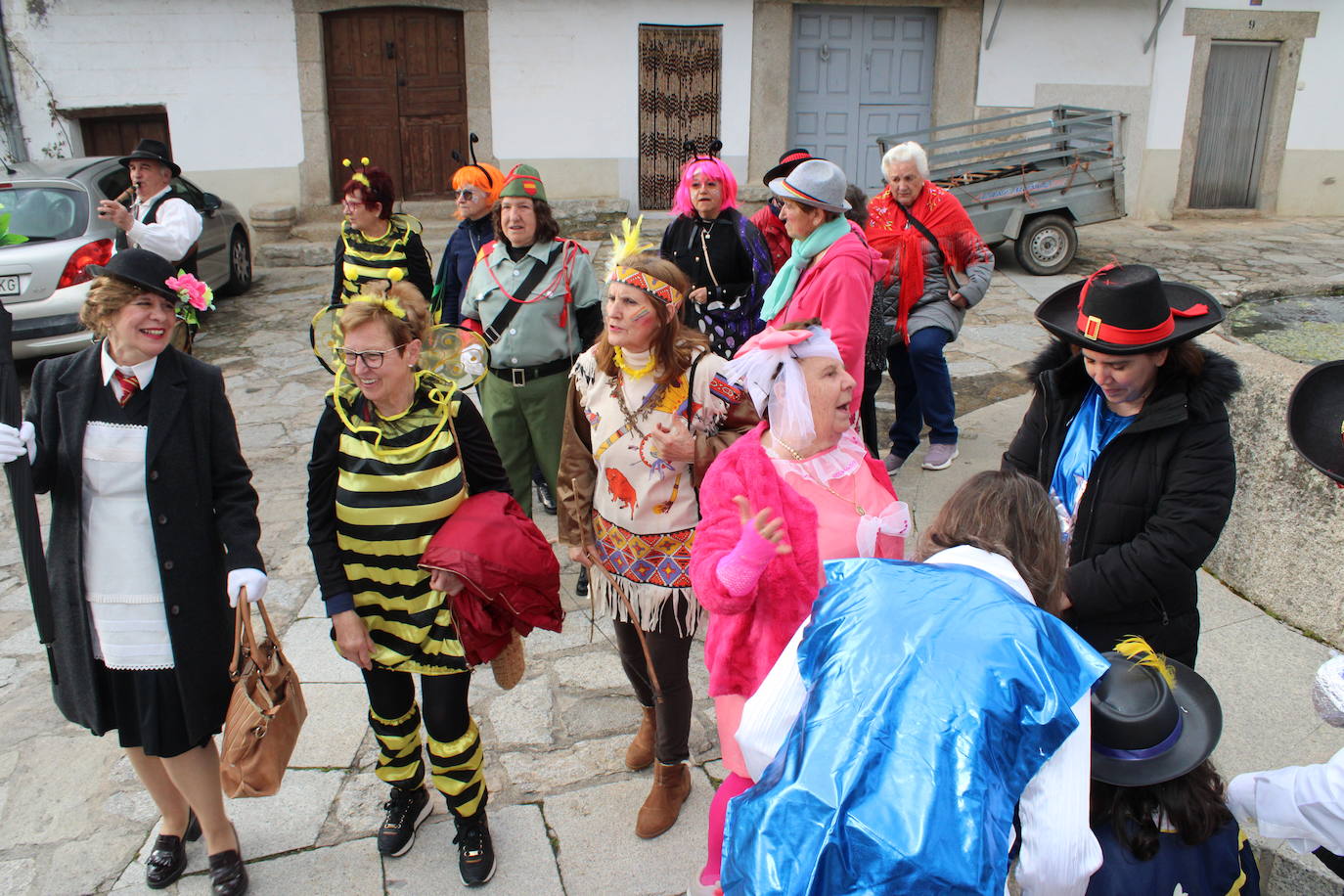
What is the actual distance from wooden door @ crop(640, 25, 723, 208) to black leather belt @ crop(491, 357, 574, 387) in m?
8.56

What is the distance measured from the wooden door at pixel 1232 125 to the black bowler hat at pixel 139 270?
47.1 ft

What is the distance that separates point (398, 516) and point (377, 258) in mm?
3054

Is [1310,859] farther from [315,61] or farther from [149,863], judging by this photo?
[315,61]

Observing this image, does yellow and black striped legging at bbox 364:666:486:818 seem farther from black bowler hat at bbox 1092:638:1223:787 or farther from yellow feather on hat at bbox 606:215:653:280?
black bowler hat at bbox 1092:638:1223:787

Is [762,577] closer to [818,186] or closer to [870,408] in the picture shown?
[818,186]

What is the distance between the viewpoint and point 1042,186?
9.93m

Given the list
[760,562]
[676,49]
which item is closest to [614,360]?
[760,562]

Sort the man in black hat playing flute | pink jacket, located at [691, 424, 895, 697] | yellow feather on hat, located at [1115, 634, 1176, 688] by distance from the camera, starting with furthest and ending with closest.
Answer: the man in black hat playing flute
pink jacket, located at [691, 424, 895, 697]
yellow feather on hat, located at [1115, 634, 1176, 688]

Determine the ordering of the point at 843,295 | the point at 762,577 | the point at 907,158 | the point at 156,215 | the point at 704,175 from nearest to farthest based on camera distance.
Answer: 1. the point at 762,577
2. the point at 843,295
3. the point at 704,175
4. the point at 907,158
5. the point at 156,215

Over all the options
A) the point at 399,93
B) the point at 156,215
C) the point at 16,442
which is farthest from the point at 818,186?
the point at 399,93

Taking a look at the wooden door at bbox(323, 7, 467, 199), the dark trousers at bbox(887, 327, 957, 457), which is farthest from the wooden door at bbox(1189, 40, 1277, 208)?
the dark trousers at bbox(887, 327, 957, 457)

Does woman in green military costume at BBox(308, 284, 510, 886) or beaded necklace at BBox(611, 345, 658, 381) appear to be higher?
beaded necklace at BBox(611, 345, 658, 381)

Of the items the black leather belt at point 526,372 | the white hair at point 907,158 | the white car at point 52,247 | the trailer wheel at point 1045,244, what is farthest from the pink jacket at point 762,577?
the trailer wheel at point 1045,244

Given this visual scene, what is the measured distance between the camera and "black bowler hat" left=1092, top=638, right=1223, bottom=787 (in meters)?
1.77
